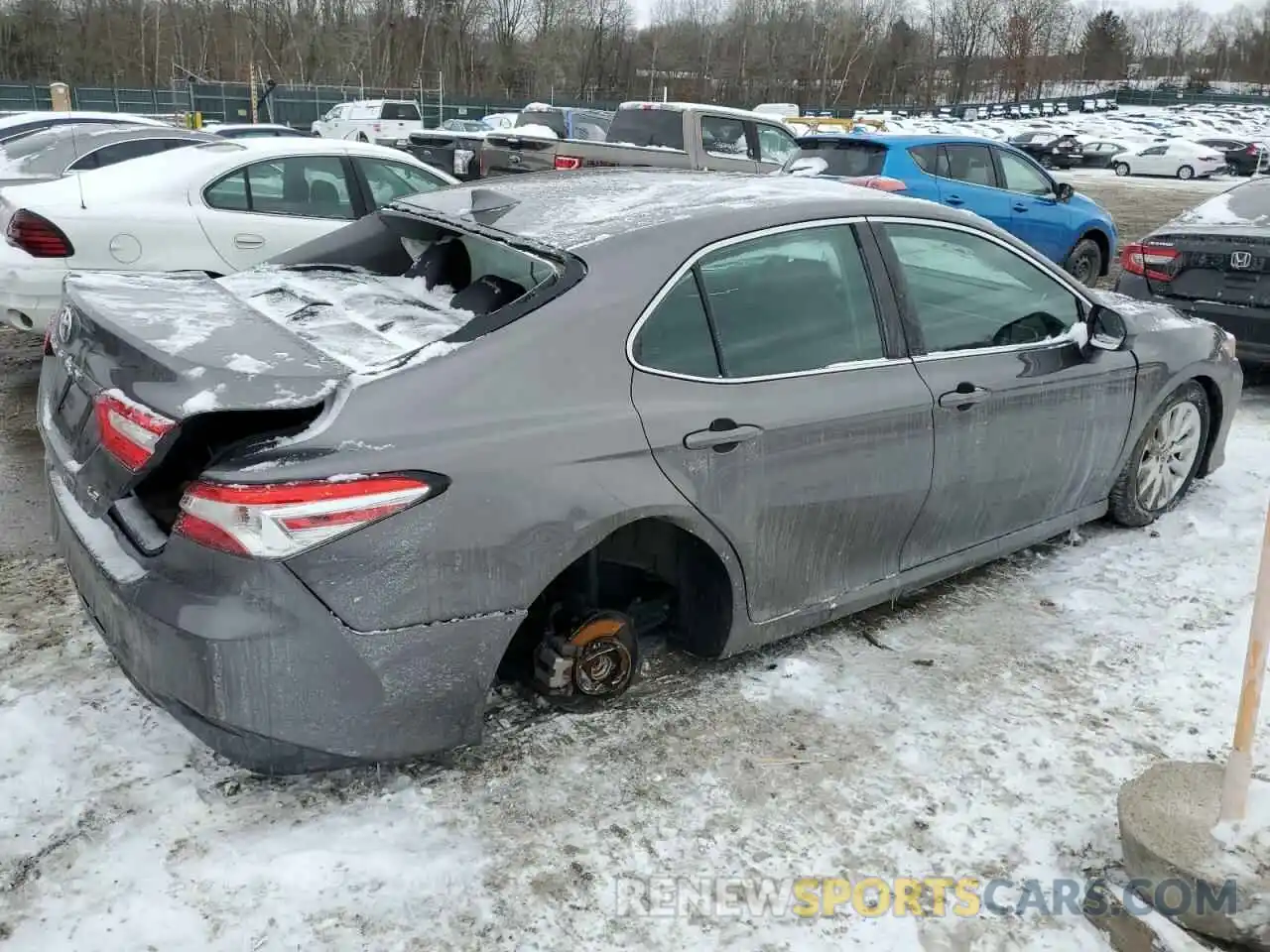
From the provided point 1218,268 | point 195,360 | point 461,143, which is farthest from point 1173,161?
point 195,360

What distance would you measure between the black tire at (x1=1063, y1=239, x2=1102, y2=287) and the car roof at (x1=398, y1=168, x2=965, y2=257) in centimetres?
811

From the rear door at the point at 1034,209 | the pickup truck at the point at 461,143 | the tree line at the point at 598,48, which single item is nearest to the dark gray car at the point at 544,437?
the rear door at the point at 1034,209

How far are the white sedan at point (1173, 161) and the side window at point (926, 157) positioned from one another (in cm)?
2961

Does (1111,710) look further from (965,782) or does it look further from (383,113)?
(383,113)

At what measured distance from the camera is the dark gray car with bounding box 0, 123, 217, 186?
10.3m

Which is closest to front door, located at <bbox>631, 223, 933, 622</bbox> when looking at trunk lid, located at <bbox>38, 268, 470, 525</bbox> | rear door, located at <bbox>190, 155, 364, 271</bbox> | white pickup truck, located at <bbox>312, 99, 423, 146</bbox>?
trunk lid, located at <bbox>38, 268, 470, 525</bbox>

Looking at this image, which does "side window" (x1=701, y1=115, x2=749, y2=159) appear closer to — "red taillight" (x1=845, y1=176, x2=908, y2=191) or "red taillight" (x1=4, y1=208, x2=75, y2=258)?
"red taillight" (x1=845, y1=176, x2=908, y2=191)

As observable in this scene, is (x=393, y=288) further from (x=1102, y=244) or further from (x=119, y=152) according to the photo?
(x=1102, y=244)

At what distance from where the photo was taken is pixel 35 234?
611 centimetres

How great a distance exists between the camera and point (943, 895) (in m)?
2.58

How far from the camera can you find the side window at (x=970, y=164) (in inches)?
414

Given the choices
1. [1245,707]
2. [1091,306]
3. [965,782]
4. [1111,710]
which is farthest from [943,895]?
[1091,306]

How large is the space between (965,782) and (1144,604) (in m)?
1.56

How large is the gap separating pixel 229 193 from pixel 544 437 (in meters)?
5.17
